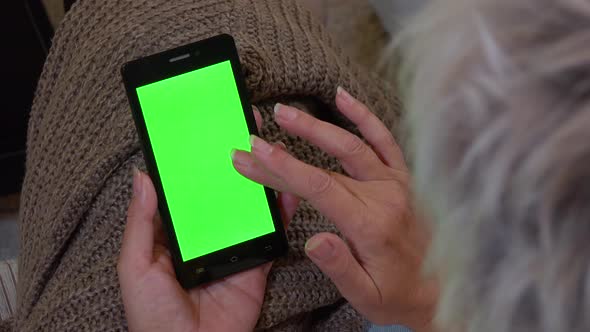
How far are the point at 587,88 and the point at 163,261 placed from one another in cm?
39

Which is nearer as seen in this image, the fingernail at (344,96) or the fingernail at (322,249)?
the fingernail at (322,249)

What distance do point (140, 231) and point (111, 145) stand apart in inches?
3.8

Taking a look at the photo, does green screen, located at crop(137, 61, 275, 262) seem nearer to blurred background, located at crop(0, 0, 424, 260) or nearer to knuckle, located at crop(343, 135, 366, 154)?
knuckle, located at crop(343, 135, 366, 154)

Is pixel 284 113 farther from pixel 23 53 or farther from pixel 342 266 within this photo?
pixel 23 53

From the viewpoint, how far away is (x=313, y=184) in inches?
18.8

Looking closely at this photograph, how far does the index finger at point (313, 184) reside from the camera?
48 centimetres

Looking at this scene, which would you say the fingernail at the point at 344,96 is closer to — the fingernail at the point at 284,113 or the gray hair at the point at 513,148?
the fingernail at the point at 284,113

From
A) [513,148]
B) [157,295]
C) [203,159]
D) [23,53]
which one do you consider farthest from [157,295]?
[23,53]

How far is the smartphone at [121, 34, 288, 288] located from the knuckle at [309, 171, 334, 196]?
8 centimetres

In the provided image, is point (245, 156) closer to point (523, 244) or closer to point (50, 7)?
point (523, 244)

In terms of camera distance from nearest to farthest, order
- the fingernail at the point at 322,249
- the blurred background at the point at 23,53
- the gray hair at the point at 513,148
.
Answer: the gray hair at the point at 513,148 → the fingernail at the point at 322,249 → the blurred background at the point at 23,53

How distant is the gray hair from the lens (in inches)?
8.7

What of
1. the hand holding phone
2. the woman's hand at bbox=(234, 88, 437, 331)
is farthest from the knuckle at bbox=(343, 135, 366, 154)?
the hand holding phone

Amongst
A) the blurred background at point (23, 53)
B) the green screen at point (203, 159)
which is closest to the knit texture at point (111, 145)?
the green screen at point (203, 159)
